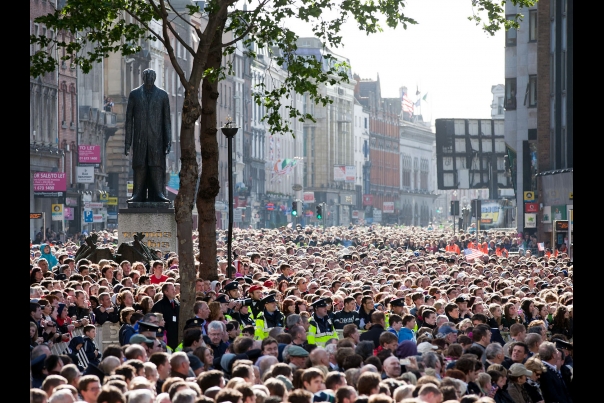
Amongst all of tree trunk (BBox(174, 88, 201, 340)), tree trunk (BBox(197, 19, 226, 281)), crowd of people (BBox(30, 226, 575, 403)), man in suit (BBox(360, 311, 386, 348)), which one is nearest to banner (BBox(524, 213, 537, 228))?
crowd of people (BBox(30, 226, 575, 403))

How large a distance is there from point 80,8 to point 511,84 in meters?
55.0

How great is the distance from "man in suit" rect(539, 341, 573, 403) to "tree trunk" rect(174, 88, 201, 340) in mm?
6966

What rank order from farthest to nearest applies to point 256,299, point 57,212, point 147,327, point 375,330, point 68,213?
point 68,213 → point 57,212 → point 256,299 → point 375,330 → point 147,327

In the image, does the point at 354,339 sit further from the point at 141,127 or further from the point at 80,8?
the point at 141,127

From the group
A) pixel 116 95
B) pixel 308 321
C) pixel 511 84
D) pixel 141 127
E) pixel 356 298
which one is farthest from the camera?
pixel 116 95

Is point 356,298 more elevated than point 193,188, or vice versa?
point 193,188

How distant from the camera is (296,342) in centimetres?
1558

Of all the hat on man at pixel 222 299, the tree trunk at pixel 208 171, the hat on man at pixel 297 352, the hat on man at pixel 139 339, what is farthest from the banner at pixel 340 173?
the hat on man at pixel 297 352

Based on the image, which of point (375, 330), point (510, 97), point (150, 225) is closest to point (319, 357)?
point (375, 330)

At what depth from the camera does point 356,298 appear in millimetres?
21266

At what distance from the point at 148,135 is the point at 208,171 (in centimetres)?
549

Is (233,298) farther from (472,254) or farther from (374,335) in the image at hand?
(472,254)

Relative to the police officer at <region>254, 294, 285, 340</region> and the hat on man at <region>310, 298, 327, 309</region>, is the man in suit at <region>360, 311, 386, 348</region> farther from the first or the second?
the police officer at <region>254, 294, 285, 340</region>
